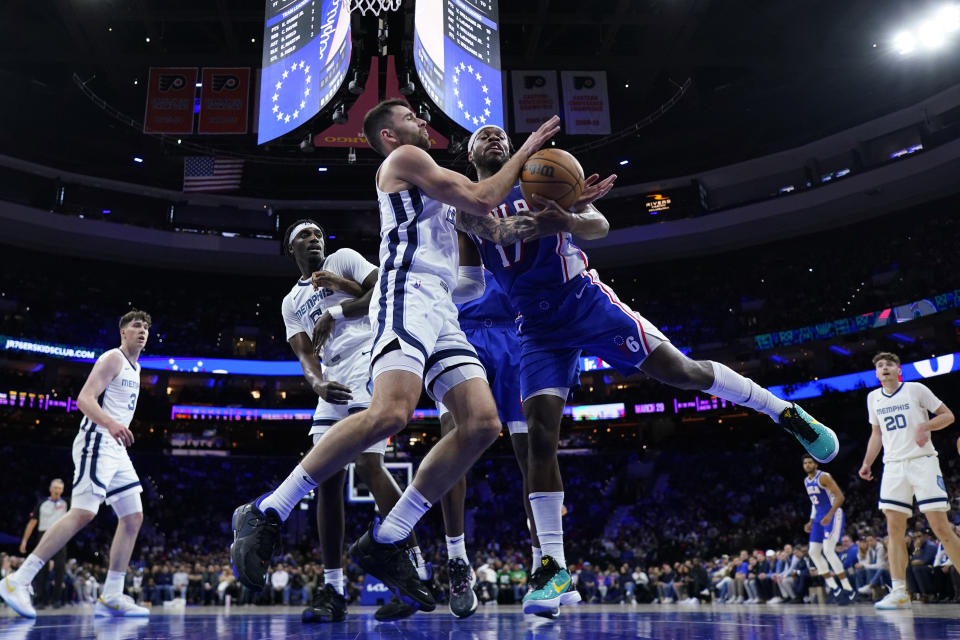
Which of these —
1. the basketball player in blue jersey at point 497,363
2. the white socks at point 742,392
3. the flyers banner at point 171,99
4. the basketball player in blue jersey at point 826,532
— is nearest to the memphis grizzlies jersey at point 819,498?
the basketball player in blue jersey at point 826,532

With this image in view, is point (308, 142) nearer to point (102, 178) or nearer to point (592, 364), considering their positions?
point (102, 178)

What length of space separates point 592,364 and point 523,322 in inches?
985

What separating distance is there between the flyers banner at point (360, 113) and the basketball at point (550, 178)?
814cm

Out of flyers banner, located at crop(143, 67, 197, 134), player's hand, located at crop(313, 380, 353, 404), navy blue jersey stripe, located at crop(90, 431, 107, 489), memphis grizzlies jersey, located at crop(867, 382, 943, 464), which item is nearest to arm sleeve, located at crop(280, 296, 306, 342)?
player's hand, located at crop(313, 380, 353, 404)

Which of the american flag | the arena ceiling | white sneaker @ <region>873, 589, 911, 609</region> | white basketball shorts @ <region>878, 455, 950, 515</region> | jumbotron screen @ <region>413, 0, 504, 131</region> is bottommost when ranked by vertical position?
white sneaker @ <region>873, 589, 911, 609</region>

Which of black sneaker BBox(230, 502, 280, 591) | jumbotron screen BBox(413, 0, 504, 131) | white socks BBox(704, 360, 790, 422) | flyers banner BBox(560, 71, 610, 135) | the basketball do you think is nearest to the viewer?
black sneaker BBox(230, 502, 280, 591)

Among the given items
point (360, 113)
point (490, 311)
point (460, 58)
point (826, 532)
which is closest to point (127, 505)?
point (490, 311)

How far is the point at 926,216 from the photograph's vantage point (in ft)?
83.1

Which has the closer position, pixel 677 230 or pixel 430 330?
pixel 430 330

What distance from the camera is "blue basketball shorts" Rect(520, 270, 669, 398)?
12.9 ft

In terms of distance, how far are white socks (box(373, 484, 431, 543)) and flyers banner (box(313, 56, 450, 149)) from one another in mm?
9123

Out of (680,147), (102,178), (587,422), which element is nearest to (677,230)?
(680,147)

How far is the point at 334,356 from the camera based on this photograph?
5.15 m

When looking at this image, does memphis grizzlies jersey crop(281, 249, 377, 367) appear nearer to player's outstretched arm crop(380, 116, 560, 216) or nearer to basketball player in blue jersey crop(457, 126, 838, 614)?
basketball player in blue jersey crop(457, 126, 838, 614)
